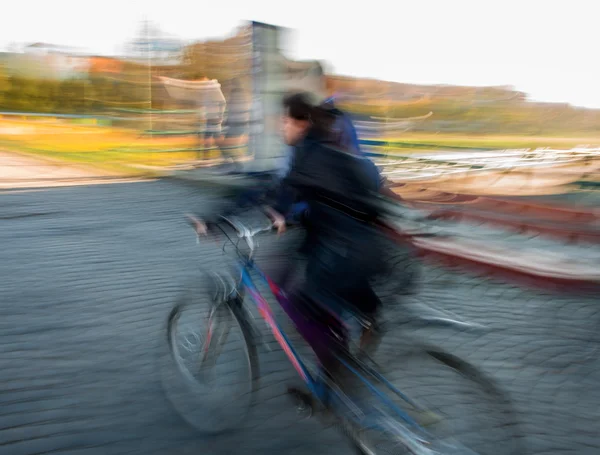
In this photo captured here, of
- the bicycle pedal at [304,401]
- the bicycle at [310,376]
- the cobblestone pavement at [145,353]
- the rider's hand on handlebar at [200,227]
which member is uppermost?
the rider's hand on handlebar at [200,227]

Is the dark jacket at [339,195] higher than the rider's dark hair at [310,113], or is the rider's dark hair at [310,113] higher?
the rider's dark hair at [310,113]

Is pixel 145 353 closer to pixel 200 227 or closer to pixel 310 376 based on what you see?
pixel 200 227

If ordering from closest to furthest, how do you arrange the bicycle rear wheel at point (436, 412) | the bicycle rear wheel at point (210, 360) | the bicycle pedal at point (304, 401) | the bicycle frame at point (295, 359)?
the bicycle rear wheel at point (436, 412)
the bicycle frame at point (295, 359)
the bicycle pedal at point (304, 401)
the bicycle rear wheel at point (210, 360)

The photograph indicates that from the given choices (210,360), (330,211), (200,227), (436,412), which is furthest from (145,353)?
(436,412)

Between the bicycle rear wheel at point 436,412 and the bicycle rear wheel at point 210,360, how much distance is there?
26.7 inches

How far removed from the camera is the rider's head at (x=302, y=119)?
3.00 metres

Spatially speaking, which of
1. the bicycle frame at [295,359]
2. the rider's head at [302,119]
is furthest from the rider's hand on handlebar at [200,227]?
the rider's head at [302,119]

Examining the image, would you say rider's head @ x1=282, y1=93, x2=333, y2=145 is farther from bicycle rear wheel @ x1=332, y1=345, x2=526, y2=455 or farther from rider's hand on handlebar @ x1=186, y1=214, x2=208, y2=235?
bicycle rear wheel @ x1=332, y1=345, x2=526, y2=455

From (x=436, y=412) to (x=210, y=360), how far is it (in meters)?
1.35

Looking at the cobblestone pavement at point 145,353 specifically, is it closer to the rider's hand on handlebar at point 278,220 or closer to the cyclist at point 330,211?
the cyclist at point 330,211

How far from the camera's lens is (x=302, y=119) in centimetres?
307

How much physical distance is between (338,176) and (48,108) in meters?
20.7

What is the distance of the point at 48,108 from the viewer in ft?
71.1

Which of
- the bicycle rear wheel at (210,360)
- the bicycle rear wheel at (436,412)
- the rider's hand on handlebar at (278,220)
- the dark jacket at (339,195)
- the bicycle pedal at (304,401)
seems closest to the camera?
the bicycle rear wheel at (436,412)
